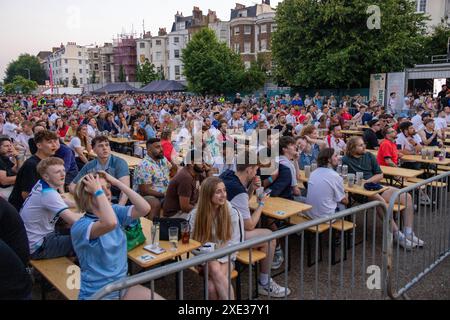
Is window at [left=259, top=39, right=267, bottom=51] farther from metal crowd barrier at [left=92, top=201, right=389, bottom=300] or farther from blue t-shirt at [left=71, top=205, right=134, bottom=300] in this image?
blue t-shirt at [left=71, top=205, right=134, bottom=300]

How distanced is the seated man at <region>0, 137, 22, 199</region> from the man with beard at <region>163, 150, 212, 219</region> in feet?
9.28

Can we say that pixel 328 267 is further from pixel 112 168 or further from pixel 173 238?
pixel 112 168

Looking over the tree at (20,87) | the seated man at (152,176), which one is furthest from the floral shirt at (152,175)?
the tree at (20,87)

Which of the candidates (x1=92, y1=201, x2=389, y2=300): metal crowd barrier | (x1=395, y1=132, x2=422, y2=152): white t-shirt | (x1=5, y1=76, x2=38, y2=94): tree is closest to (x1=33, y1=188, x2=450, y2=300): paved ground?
(x1=92, y1=201, x2=389, y2=300): metal crowd barrier

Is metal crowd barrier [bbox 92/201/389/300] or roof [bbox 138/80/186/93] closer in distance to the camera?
metal crowd barrier [bbox 92/201/389/300]

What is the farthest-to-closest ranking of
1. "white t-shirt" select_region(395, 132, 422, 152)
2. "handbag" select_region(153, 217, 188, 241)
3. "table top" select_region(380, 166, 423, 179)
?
"white t-shirt" select_region(395, 132, 422, 152) → "table top" select_region(380, 166, 423, 179) → "handbag" select_region(153, 217, 188, 241)

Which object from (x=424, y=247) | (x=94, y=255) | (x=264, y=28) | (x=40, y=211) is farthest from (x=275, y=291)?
(x=264, y=28)

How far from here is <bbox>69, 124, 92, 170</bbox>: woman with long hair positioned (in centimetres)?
912

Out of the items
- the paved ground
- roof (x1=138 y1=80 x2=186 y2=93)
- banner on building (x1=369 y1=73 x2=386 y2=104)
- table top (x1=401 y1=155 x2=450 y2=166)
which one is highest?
roof (x1=138 y1=80 x2=186 y2=93)

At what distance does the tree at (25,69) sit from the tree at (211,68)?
93.4 m

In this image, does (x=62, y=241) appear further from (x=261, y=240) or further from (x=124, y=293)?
(x=261, y=240)

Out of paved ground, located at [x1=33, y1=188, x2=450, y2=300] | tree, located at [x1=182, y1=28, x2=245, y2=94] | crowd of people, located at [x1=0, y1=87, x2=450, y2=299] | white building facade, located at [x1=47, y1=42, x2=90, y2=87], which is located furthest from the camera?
white building facade, located at [x1=47, y1=42, x2=90, y2=87]

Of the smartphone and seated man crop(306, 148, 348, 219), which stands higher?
seated man crop(306, 148, 348, 219)
